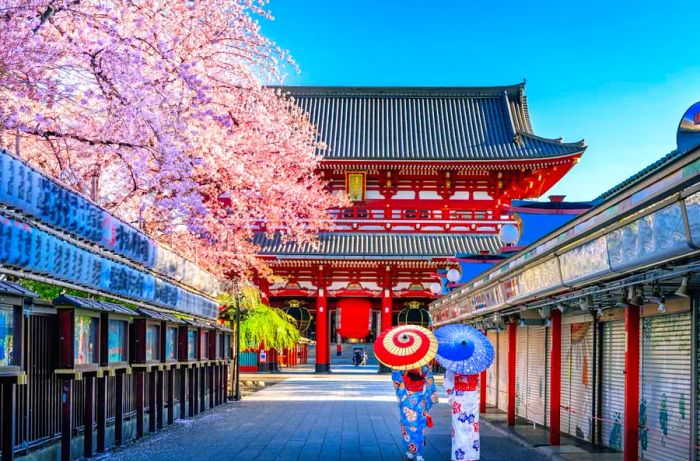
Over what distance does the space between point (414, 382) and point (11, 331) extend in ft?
19.0

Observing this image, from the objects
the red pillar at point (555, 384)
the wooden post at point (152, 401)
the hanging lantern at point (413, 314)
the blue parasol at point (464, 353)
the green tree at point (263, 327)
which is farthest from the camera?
the hanging lantern at point (413, 314)

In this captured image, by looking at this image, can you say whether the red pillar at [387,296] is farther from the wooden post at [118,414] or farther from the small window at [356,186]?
the wooden post at [118,414]

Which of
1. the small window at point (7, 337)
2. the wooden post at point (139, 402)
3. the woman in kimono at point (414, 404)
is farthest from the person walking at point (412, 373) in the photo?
the small window at point (7, 337)

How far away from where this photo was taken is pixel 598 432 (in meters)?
14.1

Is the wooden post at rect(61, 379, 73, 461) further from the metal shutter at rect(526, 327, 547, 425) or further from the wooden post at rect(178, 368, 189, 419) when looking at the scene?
the metal shutter at rect(526, 327, 547, 425)

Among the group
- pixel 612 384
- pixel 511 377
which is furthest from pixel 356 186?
pixel 612 384

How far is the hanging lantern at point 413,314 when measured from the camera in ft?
142

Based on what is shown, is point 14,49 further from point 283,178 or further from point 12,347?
point 283,178

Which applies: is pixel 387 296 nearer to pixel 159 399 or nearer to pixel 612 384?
pixel 159 399

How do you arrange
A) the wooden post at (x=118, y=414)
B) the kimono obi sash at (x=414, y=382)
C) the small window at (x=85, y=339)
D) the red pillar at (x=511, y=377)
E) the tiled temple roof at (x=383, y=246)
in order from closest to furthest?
the small window at (x=85, y=339), the kimono obi sash at (x=414, y=382), the wooden post at (x=118, y=414), the red pillar at (x=511, y=377), the tiled temple roof at (x=383, y=246)

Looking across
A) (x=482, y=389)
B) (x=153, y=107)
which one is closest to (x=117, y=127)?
(x=153, y=107)

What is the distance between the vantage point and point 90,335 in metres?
11.6

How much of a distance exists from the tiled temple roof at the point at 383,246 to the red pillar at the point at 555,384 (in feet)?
77.2

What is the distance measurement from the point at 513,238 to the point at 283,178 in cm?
1056
